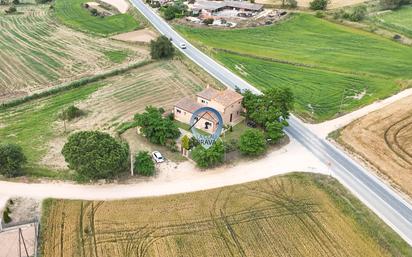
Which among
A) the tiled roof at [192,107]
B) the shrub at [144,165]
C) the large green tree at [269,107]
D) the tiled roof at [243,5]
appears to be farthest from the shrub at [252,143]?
the tiled roof at [243,5]

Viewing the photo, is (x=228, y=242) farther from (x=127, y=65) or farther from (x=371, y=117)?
(x=127, y=65)

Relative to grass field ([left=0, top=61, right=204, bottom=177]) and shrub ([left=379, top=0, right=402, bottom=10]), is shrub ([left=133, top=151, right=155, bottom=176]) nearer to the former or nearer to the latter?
grass field ([left=0, top=61, right=204, bottom=177])

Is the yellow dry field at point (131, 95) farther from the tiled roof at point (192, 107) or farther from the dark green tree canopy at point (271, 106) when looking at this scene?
the dark green tree canopy at point (271, 106)

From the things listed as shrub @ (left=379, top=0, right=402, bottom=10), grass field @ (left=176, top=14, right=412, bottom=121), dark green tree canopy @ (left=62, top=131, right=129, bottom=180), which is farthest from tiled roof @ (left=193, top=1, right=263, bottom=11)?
dark green tree canopy @ (left=62, top=131, right=129, bottom=180)

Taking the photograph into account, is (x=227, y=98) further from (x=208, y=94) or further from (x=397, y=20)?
(x=397, y=20)

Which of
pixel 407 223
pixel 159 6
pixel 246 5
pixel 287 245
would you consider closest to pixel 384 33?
pixel 246 5

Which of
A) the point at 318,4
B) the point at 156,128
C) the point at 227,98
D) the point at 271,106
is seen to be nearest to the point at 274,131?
the point at 271,106
